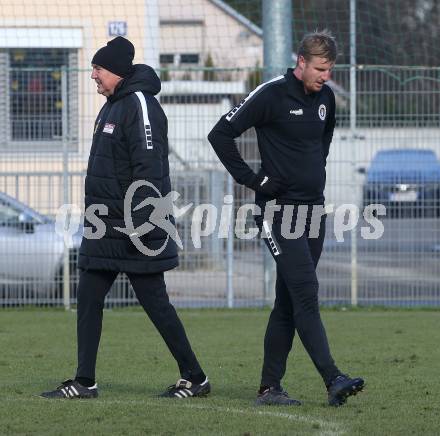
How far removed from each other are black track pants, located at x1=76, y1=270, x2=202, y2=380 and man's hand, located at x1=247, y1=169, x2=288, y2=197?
0.80m

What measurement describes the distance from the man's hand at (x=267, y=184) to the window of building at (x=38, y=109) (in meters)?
6.69

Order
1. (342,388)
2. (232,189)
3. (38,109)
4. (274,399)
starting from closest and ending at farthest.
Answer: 1. (342,388)
2. (274,399)
3. (38,109)
4. (232,189)

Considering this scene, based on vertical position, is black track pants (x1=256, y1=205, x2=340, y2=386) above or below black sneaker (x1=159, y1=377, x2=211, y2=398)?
above

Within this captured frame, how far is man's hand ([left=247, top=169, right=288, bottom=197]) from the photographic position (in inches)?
265

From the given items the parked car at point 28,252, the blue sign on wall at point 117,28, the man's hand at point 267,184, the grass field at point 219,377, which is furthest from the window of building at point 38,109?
the man's hand at point 267,184

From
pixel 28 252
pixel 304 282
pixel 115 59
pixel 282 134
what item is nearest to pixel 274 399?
pixel 304 282

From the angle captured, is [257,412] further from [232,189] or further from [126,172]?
→ [232,189]

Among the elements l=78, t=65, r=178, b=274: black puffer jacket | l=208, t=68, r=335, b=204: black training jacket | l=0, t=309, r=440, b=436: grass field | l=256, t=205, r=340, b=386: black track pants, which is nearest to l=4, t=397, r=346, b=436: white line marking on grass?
l=0, t=309, r=440, b=436: grass field

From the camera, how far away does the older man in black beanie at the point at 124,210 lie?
22.6ft

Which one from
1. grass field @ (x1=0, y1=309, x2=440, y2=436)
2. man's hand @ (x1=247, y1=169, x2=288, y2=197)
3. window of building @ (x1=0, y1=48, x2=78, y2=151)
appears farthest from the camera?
window of building @ (x1=0, y1=48, x2=78, y2=151)

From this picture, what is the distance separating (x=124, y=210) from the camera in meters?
6.93

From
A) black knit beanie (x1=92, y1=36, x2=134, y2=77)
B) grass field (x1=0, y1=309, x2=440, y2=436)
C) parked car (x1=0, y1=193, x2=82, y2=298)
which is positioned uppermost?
black knit beanie (x1=92, y1=36, x2=134, y2=77)

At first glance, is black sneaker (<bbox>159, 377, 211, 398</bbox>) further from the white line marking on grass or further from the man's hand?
the man's hand

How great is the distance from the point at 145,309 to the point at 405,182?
703 cm
